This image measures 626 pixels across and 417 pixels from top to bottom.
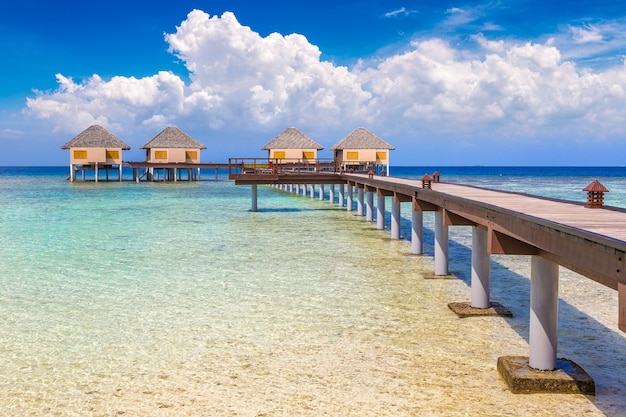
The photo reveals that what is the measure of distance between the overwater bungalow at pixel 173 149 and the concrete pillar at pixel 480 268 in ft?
168

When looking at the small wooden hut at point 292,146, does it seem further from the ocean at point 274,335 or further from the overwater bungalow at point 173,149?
the ocean at point 274,335

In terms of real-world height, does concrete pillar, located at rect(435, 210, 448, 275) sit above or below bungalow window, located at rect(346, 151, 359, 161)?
below

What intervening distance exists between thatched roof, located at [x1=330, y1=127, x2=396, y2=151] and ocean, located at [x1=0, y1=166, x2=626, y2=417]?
34210 mm

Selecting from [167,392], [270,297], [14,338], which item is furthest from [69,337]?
[270,297]

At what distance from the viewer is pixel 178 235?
18.8 m

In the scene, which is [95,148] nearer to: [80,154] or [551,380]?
[80,154]

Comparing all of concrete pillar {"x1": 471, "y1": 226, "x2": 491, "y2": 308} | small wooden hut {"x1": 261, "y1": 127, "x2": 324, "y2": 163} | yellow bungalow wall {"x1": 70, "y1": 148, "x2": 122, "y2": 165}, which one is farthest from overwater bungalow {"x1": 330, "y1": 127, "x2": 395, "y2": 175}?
concrete pillar {"x1": 471, "y1": 226, "x2": 491, "y2": 308}

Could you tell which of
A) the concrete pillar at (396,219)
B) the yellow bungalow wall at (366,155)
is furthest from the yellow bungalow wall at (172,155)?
the concrete pillar at (396,219)

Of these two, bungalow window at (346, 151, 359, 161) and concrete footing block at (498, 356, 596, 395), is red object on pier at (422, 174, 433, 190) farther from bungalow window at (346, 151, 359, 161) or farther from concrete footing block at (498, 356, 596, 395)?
bungalow window at (346, 151, 359, 161)

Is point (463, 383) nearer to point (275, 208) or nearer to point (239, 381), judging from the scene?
point (239, 381)

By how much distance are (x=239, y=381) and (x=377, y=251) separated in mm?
9443

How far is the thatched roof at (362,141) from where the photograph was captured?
49.0 meters

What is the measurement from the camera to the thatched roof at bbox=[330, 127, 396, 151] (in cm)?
4903

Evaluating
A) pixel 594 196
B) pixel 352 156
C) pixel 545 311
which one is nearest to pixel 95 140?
pixel 352 156
